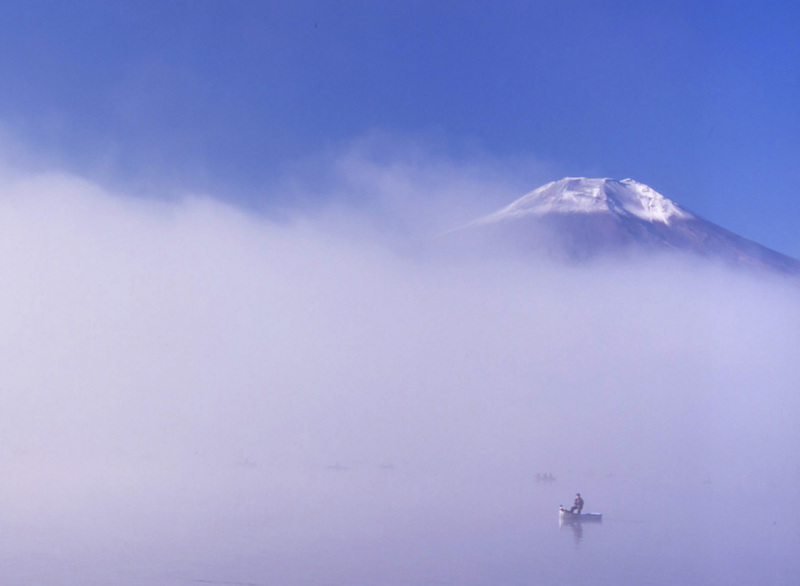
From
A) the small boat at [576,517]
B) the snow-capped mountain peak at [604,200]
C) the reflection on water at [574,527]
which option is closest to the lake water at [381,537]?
the reflection on water at [574,527]

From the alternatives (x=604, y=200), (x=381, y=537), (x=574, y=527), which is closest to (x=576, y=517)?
(x=574, y=527)

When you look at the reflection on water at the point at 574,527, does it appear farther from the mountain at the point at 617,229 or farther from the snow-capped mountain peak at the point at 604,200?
the snow-capped mountain peak at the point at 604,200

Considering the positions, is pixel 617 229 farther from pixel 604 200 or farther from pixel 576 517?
pixel 576 517

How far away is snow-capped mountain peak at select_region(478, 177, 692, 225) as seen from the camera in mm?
81812

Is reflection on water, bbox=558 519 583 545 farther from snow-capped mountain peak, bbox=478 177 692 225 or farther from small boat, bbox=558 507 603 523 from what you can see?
snow-capped mountain peak, bbox=478 177 692 225

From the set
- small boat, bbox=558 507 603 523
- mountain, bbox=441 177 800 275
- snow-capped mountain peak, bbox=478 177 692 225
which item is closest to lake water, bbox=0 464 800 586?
small boat, bbox=558 507 603 523

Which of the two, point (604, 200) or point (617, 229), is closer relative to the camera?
point (617, 229)

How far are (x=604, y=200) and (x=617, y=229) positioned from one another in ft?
16.8

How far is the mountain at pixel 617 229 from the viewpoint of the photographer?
77.8m

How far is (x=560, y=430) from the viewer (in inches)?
2379

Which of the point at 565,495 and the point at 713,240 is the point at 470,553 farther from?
the point at 713,240

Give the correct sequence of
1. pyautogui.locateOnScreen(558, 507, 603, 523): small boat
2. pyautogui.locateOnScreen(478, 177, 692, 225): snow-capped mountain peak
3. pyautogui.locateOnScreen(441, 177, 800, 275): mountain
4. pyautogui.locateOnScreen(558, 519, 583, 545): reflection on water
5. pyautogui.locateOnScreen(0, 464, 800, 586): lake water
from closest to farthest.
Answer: pyautogui.locateOnScreen(0, 464, 800, 586): lake water, pyautogui.locateOnScreen(558, 519, 583, 545): reflection on water, pyautogui.locateOnScreen(558, 507, 603, 523): small boat, pyautogui.locateOnScreen(441, 177, 800, 275): mountain, pyautogui.locateOnScreen(478, 177, 692, 225): snow-capped mountain peak

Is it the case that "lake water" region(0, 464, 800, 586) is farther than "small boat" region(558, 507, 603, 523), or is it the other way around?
"small boat" region(558, 507, 603, 523)

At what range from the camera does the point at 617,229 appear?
78750 mm
